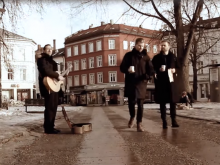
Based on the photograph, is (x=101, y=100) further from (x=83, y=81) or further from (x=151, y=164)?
(x=151, y=164)

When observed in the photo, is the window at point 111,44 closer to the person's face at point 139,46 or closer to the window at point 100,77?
the window at point 100,77

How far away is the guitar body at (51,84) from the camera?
735 cm

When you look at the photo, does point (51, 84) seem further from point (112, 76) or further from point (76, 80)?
point (76, 80)

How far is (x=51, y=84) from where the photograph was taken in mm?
7453

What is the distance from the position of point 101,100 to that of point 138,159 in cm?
6259

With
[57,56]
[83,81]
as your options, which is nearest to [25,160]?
[83,81]

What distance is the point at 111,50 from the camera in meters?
69.9

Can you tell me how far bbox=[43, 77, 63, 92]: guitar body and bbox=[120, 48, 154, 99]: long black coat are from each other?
1.60 metres

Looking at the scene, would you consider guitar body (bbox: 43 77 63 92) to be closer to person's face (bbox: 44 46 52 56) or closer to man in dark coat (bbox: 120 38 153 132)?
person's face (bbox: 44 46 52 56)

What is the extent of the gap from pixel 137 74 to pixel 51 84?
1.98 meters

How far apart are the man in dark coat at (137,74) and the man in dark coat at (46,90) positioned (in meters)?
1.59

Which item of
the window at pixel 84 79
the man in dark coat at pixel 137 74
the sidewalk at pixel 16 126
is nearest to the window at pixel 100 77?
the window at pixel 84 79

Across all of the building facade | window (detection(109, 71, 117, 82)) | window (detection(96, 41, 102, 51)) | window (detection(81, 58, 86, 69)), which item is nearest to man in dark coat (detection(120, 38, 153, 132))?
the building facade

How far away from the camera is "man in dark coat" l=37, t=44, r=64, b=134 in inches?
291
